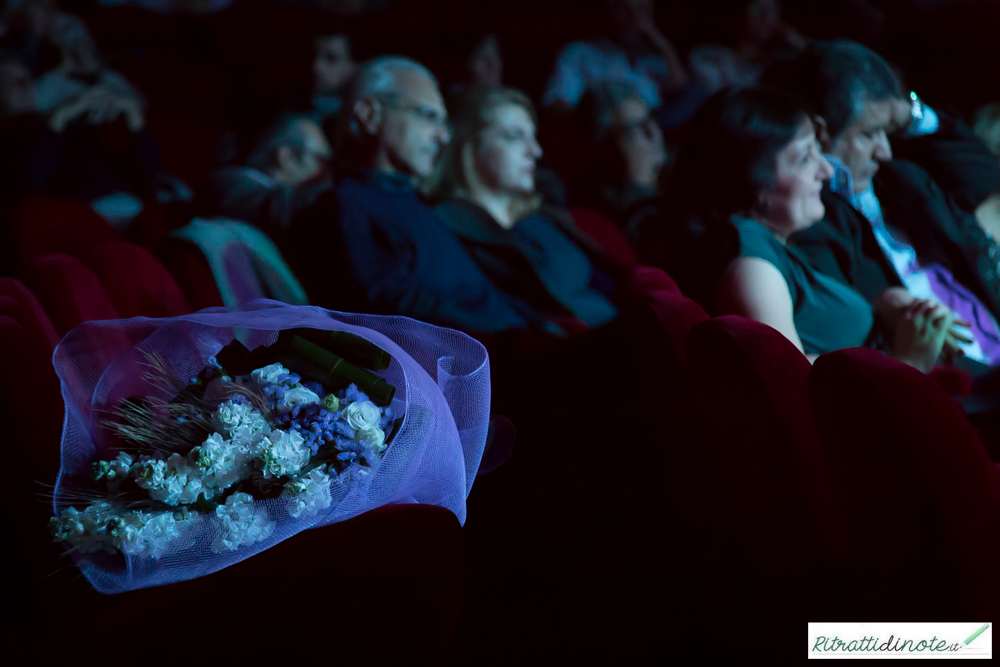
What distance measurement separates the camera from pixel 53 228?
3.50 ft

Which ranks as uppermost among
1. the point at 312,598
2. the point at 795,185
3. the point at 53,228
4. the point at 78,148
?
the point at 795,185

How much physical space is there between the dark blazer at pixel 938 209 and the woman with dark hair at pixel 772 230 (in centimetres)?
6

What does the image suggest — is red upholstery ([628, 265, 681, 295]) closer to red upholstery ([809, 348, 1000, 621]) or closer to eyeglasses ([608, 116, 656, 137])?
red upholstery ([809, 348, 1000, 621])

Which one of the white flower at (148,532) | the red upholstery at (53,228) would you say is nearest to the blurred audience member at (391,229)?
the red upholstery at (53,228)

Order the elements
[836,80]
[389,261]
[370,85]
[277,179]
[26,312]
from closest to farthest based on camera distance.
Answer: [26,312]
[836,80]
[389,261]
[370,85]
[277,179]

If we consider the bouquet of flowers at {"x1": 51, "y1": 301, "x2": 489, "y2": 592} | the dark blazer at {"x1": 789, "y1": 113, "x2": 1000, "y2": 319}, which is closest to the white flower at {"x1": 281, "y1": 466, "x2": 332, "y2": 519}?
the bouquet of flowers at {"x1": 51, "y1": 301, "x2": 489, "y2": 592}

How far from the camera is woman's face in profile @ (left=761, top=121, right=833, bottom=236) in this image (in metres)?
0.79

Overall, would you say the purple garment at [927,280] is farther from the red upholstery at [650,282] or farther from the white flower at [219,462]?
the white flower at [219,462]

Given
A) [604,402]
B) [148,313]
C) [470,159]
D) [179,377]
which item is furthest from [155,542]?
[470,159]

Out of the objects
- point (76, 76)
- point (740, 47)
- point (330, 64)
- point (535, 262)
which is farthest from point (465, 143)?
point (740, 47)

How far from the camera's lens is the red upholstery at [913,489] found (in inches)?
16.4

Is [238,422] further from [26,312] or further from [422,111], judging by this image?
[422,111]

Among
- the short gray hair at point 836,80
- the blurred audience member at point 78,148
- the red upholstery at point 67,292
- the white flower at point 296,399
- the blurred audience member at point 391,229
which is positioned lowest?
the blurred audience member at point 78,148

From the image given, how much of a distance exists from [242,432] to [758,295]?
46 centimetres
